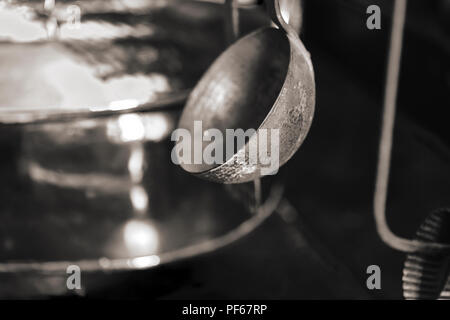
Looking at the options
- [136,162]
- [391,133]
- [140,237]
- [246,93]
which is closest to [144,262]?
[140,237]

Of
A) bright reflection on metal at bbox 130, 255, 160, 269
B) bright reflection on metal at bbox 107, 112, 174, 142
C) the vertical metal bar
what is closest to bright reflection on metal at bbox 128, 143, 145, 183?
bright reflection on metal at bbox 107, 112, 174, 142

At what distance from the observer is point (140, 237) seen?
840 millimetres

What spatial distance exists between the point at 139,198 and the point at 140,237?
59 mm

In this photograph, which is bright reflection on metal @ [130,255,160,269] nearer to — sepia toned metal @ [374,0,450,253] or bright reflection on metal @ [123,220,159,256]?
bright reflection on metal @ [123,220,159,256]

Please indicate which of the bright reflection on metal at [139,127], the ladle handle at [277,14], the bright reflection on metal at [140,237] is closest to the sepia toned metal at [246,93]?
the ladle handle at [277,14]

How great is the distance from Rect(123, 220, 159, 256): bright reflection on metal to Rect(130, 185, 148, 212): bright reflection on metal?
0.02 m

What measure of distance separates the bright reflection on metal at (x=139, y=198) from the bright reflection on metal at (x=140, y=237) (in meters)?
0.02

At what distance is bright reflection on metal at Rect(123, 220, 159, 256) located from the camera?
32.7 inches

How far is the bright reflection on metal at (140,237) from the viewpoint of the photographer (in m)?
0.83

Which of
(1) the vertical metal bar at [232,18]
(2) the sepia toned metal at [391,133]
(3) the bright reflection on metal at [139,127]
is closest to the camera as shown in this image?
(2) the sepia toned metal at [391,133]

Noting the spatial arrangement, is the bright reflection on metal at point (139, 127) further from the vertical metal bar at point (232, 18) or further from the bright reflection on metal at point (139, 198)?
the vertical metal bar at point (232, 18)

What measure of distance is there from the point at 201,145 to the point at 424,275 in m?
0.28

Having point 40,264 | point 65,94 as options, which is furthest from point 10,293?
point 65,94
